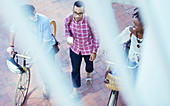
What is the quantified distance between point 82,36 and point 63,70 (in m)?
1.37

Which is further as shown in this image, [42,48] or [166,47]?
[42,48]

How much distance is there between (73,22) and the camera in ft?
8.45

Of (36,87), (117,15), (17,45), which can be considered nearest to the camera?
(36,87)

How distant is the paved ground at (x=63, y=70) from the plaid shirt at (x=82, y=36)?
3.20ft

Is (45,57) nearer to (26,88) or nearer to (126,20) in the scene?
(26,88)

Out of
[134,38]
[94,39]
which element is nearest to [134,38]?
[134,38]

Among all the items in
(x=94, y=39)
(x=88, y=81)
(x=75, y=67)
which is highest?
(x=94, y=39)

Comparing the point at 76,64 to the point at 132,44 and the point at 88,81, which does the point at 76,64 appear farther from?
the point at 132,44

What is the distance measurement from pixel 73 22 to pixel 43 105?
155 cm

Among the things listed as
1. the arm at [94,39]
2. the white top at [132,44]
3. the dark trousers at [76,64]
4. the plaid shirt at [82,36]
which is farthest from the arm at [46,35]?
the white top at [132,44]

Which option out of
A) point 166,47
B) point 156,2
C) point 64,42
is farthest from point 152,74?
point 64,42

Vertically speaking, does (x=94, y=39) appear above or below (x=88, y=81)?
above

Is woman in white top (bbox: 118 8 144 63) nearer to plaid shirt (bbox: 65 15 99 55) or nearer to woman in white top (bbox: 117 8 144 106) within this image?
woman in white top (bbox: 117 8 144 106)

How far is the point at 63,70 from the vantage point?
12.8 ft
